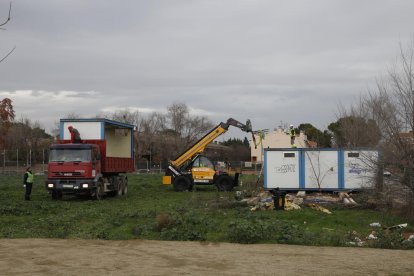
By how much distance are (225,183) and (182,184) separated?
2.66 metres

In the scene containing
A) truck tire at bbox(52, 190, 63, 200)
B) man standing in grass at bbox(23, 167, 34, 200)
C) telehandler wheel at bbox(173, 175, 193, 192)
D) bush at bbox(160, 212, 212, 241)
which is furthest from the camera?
telehandler wheel at bbox(173, 175, 193, 192)

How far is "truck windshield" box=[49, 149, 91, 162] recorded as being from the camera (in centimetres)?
2491

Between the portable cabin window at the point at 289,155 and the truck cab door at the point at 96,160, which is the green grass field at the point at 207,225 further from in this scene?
the portable cabin window at the point at 289,155

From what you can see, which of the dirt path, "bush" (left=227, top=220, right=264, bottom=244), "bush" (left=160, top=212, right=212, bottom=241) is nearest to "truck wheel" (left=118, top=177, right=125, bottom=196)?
"bush" (left=160, top=212, right=212, bottom=241)

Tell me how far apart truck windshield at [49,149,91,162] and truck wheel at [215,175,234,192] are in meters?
10.4

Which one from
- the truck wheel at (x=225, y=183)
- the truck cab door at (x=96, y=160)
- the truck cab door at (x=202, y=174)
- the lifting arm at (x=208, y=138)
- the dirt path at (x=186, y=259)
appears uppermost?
the lifting arm at (x=208, y=138)

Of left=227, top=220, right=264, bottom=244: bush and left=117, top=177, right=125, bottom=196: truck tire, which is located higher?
left=117, top=177, right=125, bottom=196: truck tire

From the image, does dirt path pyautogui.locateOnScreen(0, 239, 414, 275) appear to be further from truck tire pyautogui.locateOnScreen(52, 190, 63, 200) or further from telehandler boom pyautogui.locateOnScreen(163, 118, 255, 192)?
telehandler boom pyautogui.locateOnScreen(163, 118, 255, 192)

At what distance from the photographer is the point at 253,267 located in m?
9.88

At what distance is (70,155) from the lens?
25031 millimetres

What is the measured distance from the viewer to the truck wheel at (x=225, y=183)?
32.8 m

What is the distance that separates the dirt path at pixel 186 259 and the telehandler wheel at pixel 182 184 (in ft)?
66.4

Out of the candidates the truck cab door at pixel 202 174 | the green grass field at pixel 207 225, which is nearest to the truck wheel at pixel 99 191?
the green grass field at pixel 207 225

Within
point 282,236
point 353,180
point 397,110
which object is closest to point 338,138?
point 353,180
